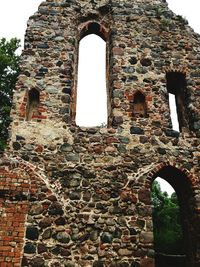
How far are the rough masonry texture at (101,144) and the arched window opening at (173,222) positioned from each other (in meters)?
0.05

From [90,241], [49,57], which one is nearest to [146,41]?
[49,57]

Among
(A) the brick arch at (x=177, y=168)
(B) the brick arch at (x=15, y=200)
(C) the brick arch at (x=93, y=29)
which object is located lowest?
(B) the brick arch at (x=15, y=200)

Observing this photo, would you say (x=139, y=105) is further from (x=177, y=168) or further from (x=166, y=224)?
(x=166, y=224)

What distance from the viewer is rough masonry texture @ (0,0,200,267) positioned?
19.6 feet

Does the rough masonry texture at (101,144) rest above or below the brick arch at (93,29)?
below

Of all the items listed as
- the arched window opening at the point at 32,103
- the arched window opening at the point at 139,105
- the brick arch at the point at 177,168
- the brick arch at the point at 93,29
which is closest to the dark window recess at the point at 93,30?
the brick arch at the point at 93,29

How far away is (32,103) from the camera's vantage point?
7559mm

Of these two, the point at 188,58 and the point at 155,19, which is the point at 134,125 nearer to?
the point at 188,58

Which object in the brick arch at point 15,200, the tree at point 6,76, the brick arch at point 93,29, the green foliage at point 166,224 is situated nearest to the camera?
the brick arch at point 15,200

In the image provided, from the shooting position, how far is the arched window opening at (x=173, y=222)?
6.86 metres

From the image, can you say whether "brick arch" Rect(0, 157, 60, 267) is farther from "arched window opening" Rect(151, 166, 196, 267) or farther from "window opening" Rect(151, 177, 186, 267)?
"window opening" Rect(151, 177, 186, 267)

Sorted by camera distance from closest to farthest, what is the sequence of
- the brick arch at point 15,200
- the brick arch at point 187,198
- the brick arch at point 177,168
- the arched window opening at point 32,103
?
the brick arch at point 15,200 < the brick arch at point 187,198 < the brick arch at point 177,168 < the arched window opening at point 32,103

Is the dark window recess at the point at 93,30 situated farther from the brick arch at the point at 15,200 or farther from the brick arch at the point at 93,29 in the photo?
the brick arch at the point at 15,200

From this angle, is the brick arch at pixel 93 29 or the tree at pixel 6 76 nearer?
the brick arch at pixel 93 29
